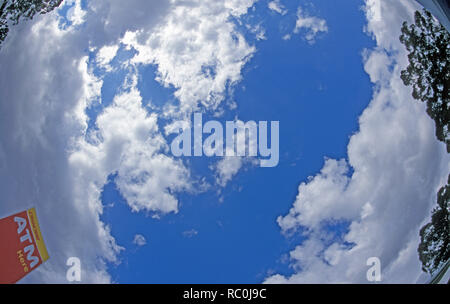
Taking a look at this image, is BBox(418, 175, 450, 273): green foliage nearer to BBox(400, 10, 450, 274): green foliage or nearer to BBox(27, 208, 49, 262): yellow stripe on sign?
BBox(400, 10, 450, 274): green foliage

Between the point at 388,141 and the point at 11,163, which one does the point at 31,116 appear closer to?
the point at 11,163

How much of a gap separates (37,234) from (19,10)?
10155 mm

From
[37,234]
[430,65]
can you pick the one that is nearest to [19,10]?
[37,234]

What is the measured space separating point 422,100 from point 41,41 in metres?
18.5

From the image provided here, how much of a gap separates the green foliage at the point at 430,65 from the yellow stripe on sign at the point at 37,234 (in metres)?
18.6

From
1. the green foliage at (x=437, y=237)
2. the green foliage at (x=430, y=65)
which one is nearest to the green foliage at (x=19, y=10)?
the green foliage at (x=430, y=65)

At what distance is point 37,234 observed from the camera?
1227cm

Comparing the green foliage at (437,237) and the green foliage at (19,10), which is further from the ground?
the green foliage at (19,10)

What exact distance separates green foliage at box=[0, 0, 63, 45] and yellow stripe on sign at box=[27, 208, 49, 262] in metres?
7.87

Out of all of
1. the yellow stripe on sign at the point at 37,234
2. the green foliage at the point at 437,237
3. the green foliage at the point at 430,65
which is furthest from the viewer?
the green foliage at the point at 437,237

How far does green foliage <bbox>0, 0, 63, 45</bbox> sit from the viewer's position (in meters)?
12.4

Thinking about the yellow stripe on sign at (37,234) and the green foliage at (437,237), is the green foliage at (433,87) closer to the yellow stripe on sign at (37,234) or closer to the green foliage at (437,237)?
the green foliage at (437,237)

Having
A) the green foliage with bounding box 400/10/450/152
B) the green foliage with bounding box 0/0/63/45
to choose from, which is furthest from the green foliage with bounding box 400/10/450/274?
the green foliage with bounding box 0/0/63/45

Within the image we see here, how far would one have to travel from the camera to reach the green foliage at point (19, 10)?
487 inches
